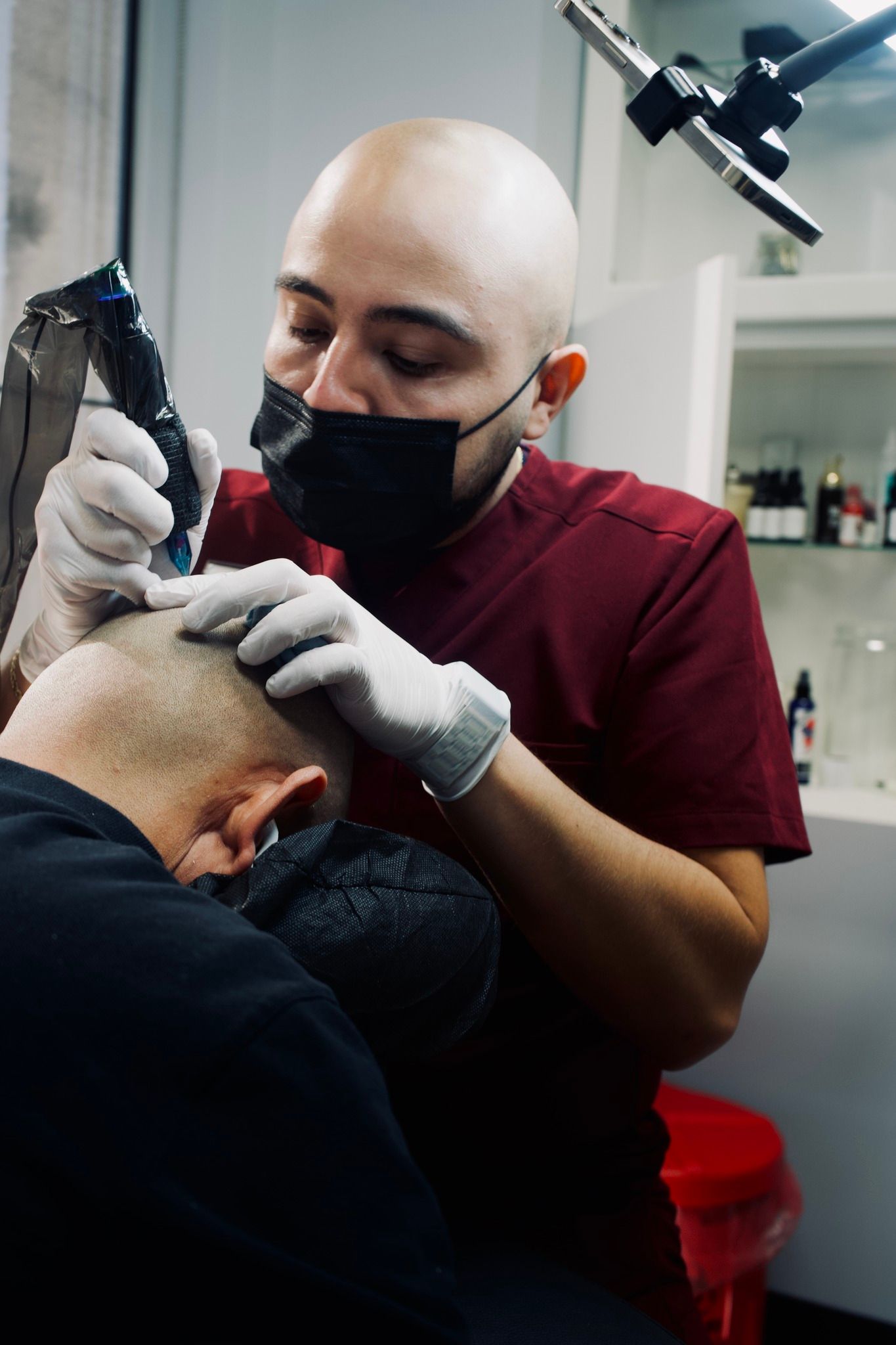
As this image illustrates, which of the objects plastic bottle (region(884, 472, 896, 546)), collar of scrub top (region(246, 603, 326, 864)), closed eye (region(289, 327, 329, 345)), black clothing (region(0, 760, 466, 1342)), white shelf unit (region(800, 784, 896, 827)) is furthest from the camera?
plastic bottle (region(884, 472, 896, 546))

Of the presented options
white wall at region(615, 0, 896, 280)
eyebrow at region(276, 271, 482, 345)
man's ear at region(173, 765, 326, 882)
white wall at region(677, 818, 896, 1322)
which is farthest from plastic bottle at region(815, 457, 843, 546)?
man's ear at region(173, 765, 326, 882)

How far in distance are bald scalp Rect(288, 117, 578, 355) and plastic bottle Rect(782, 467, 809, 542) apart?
133 centimetres

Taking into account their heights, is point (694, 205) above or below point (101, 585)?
above

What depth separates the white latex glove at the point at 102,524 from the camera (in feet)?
3.10

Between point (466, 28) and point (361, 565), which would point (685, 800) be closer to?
point (361, 565)

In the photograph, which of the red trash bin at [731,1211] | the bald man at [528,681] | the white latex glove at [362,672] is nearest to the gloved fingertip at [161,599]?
the white latex glove at [362,672]

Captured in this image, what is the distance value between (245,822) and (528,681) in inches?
21.7

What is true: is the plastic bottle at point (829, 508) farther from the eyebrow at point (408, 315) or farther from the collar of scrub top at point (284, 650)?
the collar of scrub top at point (284, 650)

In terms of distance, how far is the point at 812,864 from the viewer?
2232mm

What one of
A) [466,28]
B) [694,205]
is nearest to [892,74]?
[694,205]

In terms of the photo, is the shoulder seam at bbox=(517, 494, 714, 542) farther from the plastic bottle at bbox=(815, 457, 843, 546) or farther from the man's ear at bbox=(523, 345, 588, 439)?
the plastic bottle at bbox=(815, 457, 843, 546)

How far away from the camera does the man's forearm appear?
3.43 ft

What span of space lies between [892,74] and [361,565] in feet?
6.78

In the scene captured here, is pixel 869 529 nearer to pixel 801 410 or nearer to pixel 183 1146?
pixel 801 410
